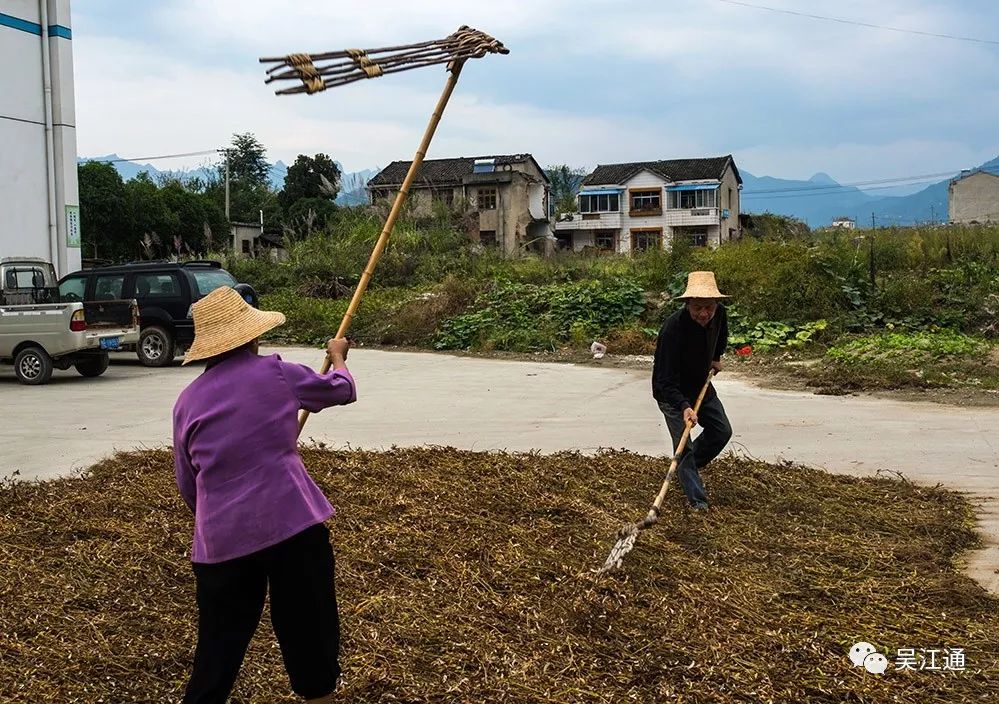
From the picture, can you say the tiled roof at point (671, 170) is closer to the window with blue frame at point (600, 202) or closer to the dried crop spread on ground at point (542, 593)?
the window with blue frame at point (600, 202)

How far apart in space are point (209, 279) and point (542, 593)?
13570mm

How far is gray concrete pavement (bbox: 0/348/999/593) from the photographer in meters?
8.10

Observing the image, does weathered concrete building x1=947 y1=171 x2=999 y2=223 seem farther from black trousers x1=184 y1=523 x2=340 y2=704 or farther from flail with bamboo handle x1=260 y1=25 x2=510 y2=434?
black trousers x1=184 y1=523 x2=340 y2=704

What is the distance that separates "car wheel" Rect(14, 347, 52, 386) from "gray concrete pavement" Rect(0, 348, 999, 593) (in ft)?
0.99

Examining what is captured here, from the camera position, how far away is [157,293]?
647 inches

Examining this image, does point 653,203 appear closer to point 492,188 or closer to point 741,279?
point 492,188

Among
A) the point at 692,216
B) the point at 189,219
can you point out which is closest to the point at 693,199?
the point at 692,216

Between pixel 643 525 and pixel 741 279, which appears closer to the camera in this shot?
pixel 643 525

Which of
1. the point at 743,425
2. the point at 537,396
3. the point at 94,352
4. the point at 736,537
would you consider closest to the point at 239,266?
the point at 94,352

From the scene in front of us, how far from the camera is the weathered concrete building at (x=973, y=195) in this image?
63656 mm

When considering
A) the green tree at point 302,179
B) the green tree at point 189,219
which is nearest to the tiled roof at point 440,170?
the green tree at point 302,179

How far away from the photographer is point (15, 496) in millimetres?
6449

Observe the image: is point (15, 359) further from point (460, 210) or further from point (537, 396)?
point (460, 210)

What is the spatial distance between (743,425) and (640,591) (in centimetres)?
587
